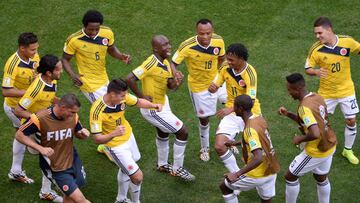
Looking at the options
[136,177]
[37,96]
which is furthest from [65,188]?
[37,96]

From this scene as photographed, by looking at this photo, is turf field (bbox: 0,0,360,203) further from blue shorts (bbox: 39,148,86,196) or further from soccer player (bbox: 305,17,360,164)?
blue shorts (bbox: 39,148,86,196)

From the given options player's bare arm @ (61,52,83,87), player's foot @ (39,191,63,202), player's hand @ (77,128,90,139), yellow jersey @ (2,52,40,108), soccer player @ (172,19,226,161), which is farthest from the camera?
player's bare arm @ (61,52,83,87)

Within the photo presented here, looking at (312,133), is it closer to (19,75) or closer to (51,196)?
(51,196)

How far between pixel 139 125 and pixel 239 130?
8.87 ft

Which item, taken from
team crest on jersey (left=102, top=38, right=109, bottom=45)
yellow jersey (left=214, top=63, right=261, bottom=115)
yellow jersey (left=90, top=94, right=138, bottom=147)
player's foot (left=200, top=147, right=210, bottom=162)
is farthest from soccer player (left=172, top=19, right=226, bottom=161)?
yellow jersey (left=90, top=94, right=138, bottom=147)

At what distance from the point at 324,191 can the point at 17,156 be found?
4950mm

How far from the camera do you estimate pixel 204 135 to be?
11.6 meters

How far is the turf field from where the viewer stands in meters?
11.0

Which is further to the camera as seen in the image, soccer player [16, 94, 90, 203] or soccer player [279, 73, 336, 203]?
soccer player [279, 73, 336, 203]

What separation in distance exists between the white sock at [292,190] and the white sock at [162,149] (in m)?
→ 2.28

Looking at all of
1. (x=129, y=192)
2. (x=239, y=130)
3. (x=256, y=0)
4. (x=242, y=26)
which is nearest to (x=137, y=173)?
(x=129, y=192)

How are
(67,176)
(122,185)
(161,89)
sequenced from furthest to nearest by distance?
(161,89), (122,185), (67,176)

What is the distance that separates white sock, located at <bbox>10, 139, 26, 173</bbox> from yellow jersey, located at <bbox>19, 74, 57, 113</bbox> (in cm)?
76

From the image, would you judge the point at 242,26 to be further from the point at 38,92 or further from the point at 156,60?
the point at 38,92
